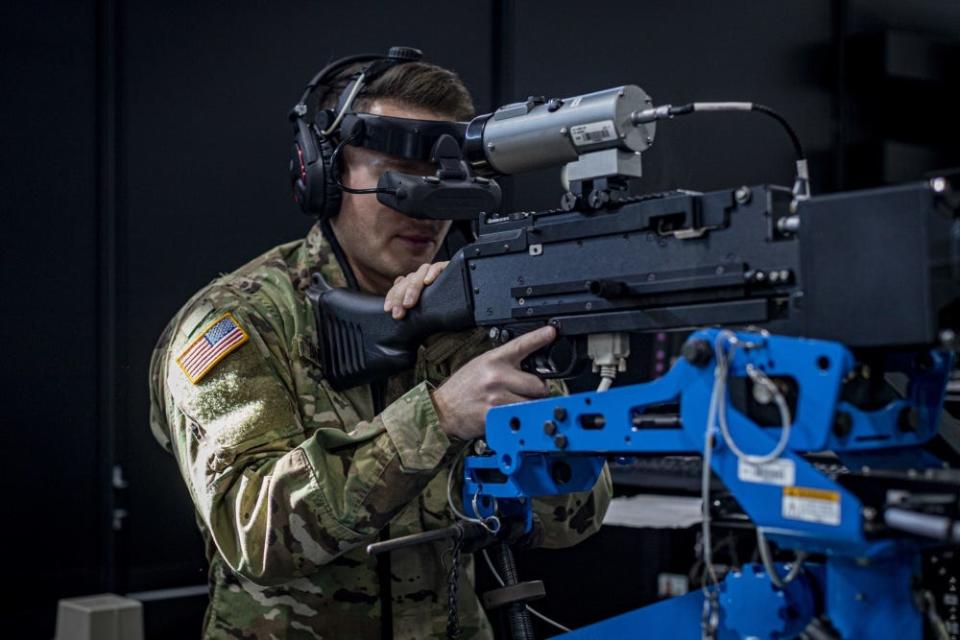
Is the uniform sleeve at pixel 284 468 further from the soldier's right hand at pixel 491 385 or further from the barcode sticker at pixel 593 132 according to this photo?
the barcode sticker at pixel 593 132

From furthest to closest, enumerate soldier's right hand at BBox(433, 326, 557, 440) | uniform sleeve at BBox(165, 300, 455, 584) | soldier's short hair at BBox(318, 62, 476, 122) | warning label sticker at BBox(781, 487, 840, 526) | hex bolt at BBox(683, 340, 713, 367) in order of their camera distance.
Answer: soldier's short hair at BBox(318, 62, 476, 122) < uniform sleeve at BBox(165, 300, 455, 584) < soldier's right hand at BBox(433, 326, 557, 440) < hex bolt at BBox(683, 340, 713, 367) < warning label sticker at BBox(781, 487, 840, 526)

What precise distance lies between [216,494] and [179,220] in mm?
989

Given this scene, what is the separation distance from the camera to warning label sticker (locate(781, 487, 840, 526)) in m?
0.97

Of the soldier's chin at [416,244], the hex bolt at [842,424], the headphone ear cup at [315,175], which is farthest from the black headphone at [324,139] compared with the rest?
the hex bolt at [842,424]

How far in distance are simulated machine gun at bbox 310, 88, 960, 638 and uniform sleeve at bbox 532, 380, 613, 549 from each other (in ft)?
1.57

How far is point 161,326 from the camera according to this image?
2.40 m

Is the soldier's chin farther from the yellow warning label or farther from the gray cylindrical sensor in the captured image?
the yellow warning label

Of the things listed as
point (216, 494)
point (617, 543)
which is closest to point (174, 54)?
point (216, 494)

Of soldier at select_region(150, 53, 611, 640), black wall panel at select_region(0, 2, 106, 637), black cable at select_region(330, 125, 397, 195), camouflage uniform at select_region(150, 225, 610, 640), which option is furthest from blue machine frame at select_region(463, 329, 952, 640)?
black wall panel at select_region(0, 2, 106, 637)

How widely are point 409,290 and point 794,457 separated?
2.34ft

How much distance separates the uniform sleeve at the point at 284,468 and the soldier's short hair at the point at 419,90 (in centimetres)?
48

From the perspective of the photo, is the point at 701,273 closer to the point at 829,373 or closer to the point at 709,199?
the point at 709,199

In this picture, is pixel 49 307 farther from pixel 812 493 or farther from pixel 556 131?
pixel 812 493

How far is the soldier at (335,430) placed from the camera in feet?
4.85
